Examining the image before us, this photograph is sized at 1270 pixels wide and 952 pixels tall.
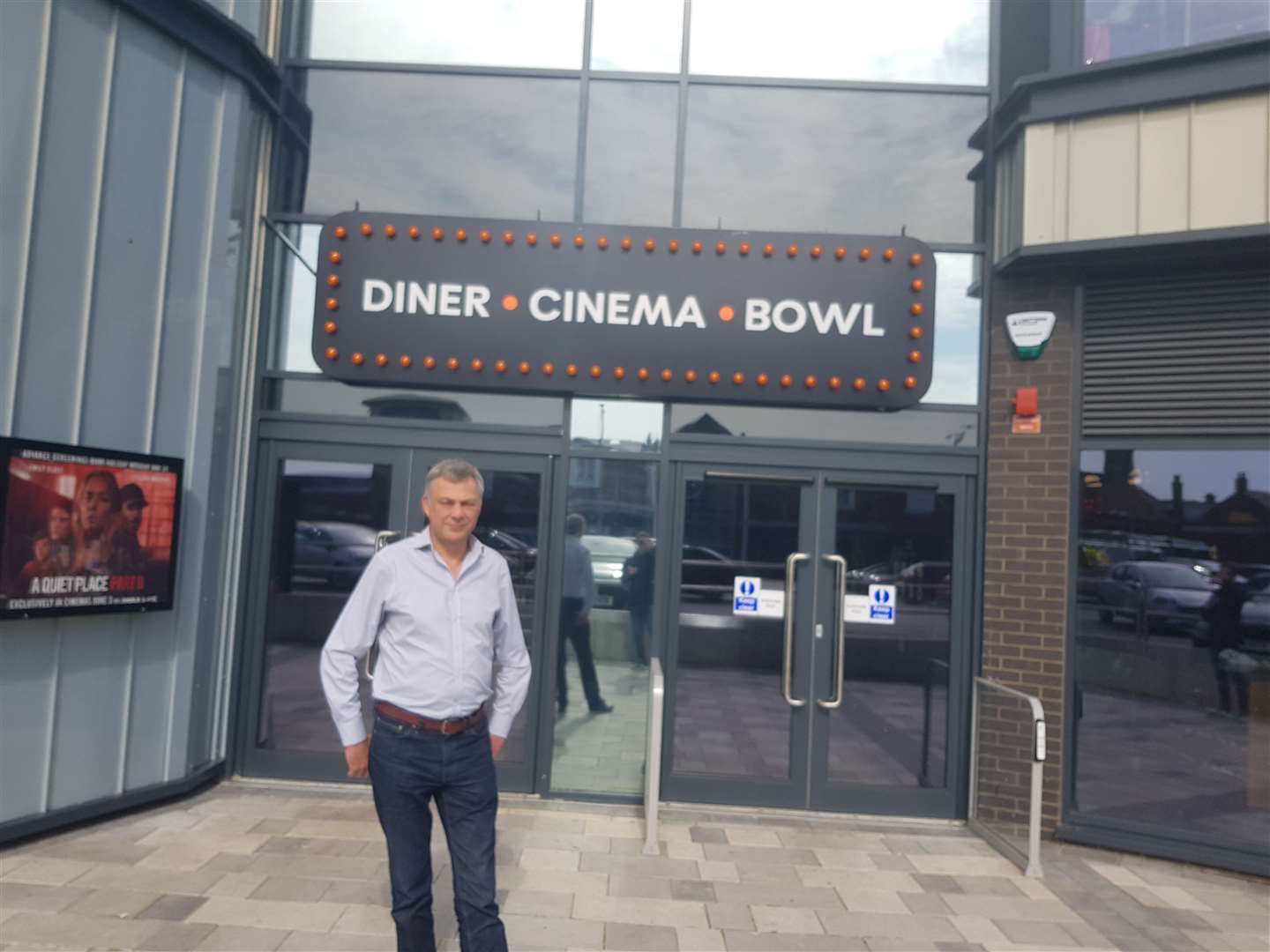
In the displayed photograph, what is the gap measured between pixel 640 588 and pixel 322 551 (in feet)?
6.44

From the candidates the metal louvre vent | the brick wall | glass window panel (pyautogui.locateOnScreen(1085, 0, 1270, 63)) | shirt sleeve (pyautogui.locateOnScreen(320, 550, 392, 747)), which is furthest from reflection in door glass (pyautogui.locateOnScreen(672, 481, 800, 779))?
glass window panel (pyautogui.locateOnScreen(1085, 0, 1270, 63))

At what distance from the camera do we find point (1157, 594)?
5156 mm

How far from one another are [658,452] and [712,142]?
1951 mm

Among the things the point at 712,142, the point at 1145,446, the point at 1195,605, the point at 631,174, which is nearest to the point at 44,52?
the point at 631,174

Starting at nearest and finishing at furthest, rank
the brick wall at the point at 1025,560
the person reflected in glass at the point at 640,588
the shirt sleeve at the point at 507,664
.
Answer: the shirt sleeve at the point at 507,664, the brick wall at the point at 1025,560, the person reflected in glass at the point at 640,588

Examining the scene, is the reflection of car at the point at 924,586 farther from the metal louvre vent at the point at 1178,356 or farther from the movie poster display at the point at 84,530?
Answer: the movie poster display at the point at 84,530

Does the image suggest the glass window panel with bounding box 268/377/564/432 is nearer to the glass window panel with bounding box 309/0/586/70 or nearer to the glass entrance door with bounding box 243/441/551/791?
the glass entrance door with bounding box 243/441/551/791

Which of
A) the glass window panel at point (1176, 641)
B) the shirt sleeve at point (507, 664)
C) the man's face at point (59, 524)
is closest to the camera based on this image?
the shirt sleeve at point (507, 664)

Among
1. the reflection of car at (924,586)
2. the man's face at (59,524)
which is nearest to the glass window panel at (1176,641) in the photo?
the reflection of car at (924,586)

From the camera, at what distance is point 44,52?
438 centimetres

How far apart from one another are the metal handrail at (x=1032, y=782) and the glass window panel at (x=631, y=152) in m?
3.38

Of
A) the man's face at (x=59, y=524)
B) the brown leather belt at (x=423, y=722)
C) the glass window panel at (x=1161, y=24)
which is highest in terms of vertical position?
the glass window panel at (x=1161, y=24)

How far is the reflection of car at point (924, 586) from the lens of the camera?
18.5ft

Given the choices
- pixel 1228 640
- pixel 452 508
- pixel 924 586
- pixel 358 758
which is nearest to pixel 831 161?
pixel 924 586
